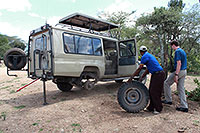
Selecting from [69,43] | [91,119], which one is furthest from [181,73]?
[69,43]

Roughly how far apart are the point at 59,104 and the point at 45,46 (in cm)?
191

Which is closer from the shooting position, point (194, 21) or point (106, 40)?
point (106, 40)

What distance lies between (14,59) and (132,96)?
4210mm

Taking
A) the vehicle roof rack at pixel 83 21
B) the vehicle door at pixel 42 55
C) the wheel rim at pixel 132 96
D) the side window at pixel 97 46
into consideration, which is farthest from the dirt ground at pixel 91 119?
the vehicle roof rack at pixel 83 21

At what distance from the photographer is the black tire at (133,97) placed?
3.94 meters

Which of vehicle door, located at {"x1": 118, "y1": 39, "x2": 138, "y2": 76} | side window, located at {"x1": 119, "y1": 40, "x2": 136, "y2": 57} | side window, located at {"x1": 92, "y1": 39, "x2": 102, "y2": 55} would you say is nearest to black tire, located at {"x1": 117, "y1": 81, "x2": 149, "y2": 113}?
side window, located at {"x1": 92, "y1": 39, "x2": 102, "y2": 55}

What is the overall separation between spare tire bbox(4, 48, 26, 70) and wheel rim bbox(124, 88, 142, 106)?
12.7ft

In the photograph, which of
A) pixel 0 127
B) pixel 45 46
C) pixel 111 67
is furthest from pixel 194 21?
pixel 0 127

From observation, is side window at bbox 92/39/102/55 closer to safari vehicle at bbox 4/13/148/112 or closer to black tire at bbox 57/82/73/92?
safari vehicle at bbox 4/13/148/112

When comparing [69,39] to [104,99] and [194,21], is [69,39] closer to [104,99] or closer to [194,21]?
[104,99]

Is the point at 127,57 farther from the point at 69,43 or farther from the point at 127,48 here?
the point at 69,43

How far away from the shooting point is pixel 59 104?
4.77m

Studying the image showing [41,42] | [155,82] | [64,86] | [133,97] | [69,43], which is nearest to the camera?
[155,82]

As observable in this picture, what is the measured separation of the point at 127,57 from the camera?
7.04 meters
